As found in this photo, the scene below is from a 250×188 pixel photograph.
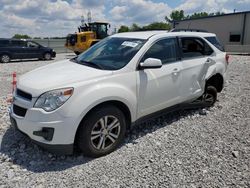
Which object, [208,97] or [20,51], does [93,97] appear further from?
[20,51]

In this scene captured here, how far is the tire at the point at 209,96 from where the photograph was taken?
5.45m

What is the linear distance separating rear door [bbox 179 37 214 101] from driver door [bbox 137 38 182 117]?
7.9 inches

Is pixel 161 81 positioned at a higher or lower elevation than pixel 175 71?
lower

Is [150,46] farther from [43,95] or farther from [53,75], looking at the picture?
[43,95]

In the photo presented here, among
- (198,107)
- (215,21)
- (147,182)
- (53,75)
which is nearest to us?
(147,182)

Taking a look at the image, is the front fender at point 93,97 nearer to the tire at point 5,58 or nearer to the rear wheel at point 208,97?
the rear wheel at point 208,97

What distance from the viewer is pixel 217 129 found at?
14.6 feet

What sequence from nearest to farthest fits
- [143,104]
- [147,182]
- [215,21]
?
[147,182] < [143,104] < [215,21]

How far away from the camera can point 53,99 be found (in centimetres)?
310

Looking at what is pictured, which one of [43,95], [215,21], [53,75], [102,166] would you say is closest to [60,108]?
[43,95]

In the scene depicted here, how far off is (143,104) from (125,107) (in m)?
0.36

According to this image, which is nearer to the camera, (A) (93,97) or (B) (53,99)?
(B) (53,99)

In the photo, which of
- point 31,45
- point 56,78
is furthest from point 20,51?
point 56,78

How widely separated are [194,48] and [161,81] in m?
1.39
